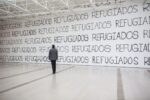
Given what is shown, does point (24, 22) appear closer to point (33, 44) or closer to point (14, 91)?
point (33, 44)

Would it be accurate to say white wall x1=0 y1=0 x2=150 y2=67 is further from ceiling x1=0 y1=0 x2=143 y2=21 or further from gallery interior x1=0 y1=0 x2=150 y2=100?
ceiling x1=0 y1=0 x2=143 y2=21

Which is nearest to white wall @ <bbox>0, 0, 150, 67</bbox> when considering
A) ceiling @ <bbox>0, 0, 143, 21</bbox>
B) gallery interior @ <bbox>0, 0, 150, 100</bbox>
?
gallery interior @ <bbox>0, 0, 150, 100</bbox>

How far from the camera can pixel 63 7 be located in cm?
1269

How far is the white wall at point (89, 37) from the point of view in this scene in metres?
11.0

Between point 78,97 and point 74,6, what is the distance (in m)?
9.70

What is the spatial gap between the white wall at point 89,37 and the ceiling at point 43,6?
576 millimetres

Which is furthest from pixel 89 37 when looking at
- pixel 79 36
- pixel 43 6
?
pixel 43 6

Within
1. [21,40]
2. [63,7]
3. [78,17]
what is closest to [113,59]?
[78,17]

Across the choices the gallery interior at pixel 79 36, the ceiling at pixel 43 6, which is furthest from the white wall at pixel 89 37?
the ceiling at pixel 43 6

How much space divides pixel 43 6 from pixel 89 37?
424 cm

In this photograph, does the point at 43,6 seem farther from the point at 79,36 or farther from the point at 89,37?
the point at 89,37

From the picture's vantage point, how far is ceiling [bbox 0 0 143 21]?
444 inches

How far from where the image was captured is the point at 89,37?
12.6m

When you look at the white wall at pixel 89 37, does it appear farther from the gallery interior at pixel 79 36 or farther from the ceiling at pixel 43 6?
the ceiling at pixel 43 6
